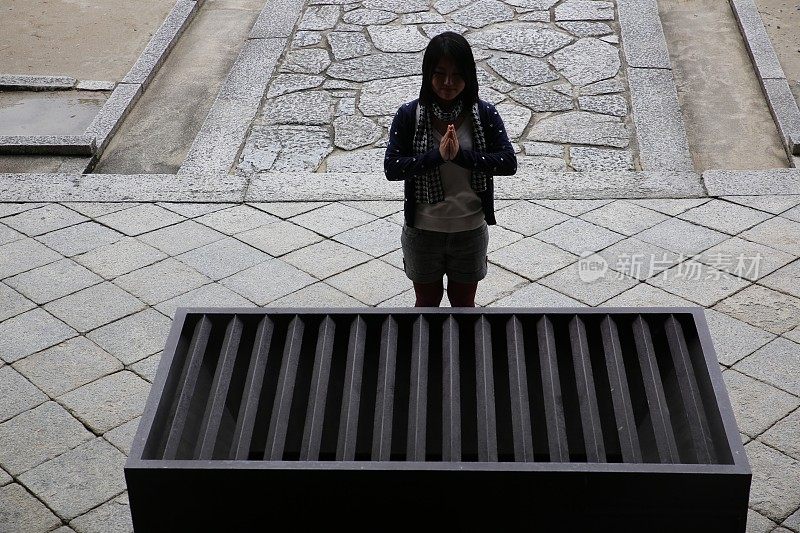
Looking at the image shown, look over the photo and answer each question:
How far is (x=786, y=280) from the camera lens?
5.12m

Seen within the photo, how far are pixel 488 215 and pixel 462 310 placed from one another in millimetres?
685

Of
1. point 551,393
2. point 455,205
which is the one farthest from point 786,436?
point 455,205

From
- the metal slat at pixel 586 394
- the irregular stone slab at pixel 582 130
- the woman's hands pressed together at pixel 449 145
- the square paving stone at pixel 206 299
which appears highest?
the woman's hands pressed together at pixel 449 145

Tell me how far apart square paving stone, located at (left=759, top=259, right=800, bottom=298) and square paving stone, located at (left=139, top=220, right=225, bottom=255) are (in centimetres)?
329

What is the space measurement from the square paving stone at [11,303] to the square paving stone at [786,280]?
4.09m

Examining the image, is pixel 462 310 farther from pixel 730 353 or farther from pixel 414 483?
pixel 730 353

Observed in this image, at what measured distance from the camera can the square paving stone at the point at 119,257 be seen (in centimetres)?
545

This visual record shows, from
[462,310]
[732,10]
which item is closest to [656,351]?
[462,310]

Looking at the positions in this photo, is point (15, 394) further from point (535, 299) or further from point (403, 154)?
point (535, 299)

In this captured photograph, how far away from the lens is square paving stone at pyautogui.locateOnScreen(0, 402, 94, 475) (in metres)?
3.89

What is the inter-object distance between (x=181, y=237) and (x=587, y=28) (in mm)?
5098

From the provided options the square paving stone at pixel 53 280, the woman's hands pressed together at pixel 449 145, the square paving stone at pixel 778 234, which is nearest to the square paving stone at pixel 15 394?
the square paving stone at pixel 53 280

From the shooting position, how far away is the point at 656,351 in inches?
120

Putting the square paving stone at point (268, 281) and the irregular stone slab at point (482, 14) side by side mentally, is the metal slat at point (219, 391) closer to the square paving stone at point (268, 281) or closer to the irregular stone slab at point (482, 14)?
the square paving stone at point (268, 281)
